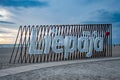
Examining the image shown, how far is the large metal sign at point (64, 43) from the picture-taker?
12041 mm

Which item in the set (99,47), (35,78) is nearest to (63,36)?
(99,47)

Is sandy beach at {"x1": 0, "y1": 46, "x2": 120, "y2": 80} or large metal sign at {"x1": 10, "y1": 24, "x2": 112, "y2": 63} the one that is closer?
sandy beach at {"x1": 0, "y1": 46, "x2": 120, "y2": 80}

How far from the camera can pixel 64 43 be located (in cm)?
1305

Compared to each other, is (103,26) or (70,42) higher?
(103,26)

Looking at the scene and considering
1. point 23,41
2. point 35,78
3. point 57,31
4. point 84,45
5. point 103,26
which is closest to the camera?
point 35,78

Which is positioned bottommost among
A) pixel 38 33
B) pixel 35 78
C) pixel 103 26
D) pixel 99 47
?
pixel 35 78

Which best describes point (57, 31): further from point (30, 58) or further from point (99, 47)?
point (99, 47)

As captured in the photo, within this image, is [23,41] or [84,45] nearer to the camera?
[23,41]

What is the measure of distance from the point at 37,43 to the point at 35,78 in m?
5.51

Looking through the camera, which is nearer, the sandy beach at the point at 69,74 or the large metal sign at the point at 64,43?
the sandy beach at the point at 69,74

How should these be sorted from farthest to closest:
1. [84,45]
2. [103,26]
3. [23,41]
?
[103,26] < [84,45] < [23,41]

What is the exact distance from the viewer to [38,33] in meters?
12.2

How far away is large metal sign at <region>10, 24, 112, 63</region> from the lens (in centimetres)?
1204

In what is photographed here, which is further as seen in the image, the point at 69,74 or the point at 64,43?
the point at 64,43
